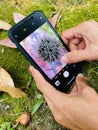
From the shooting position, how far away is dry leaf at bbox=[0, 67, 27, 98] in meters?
2.99

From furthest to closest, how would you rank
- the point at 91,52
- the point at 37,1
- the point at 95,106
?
the point at 37,1
the point at 91,52
the point at 95,106

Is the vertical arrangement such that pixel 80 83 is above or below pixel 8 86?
below

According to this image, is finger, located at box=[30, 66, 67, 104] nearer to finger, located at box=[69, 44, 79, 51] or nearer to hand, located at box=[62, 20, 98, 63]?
hand, located at box=[62, 20, 98, 63]

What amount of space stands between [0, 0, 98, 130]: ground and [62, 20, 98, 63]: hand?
18cm

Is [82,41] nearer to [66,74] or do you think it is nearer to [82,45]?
[82,45]

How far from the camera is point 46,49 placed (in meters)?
3.03

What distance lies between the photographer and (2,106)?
3.07 meters

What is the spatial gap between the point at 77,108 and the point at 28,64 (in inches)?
29.5

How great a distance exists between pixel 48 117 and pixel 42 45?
0.53 m

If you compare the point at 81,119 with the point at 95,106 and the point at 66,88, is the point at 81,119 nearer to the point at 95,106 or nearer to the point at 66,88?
the point at 95,106

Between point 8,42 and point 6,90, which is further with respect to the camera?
point 8,42

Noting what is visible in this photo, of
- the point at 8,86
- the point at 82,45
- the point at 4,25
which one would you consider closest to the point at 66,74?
the point at 82,45

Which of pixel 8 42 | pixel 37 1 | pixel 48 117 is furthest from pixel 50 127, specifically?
pixel 37 1

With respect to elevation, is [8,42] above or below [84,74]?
above
